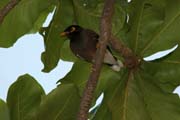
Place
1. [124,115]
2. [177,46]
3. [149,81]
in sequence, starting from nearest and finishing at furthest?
1. [124,115]
2. [149,81]
3. [177,46]

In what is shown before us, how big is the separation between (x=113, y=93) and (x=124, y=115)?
6.3 inches

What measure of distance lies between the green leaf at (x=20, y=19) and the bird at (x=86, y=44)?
0.39 ft

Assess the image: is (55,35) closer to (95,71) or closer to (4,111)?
(4,111)

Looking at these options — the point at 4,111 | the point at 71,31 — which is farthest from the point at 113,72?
the point at 4,111

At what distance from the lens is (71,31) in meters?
1.94

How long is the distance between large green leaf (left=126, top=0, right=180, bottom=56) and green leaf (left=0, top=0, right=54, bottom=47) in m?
0.35

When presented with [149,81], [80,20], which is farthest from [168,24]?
[80,20]

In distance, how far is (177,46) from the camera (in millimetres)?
1761

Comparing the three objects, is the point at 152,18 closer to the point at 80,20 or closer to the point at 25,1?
the point at 80,20

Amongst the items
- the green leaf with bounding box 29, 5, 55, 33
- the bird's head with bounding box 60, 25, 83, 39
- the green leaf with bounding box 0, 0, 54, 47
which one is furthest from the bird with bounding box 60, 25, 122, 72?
the green leaf with bounding box 29, 5, 55, 33

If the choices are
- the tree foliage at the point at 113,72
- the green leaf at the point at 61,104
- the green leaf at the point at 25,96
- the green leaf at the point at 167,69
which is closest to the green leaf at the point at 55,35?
the tree foliage at the point at 113,72

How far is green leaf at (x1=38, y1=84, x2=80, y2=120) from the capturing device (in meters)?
1.67

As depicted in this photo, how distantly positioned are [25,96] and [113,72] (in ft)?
1.01

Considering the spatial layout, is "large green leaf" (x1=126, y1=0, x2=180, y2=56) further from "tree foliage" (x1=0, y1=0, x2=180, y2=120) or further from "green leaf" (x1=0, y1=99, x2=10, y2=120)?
"green leaf" (x1=0, y1=99, x2=10, y2=120)
